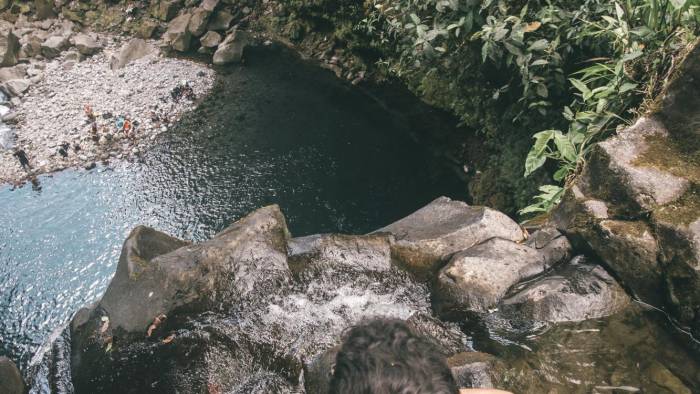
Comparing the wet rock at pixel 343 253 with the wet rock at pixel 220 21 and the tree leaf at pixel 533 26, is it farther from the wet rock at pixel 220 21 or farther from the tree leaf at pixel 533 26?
the wet rock at pixel 220 21

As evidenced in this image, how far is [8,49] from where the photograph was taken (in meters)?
21.0

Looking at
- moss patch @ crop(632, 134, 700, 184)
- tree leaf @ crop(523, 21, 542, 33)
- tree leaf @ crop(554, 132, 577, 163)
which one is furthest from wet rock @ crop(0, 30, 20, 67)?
moss patch @ crop(632, 134, 700, 184)

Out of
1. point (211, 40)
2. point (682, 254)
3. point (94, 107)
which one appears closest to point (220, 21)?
point (211, 40)

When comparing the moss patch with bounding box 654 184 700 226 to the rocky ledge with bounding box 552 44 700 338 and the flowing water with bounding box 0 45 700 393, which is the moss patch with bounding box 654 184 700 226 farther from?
the flowing water with bounding box 0 45 700 393

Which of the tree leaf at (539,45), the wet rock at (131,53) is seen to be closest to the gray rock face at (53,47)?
the wet rock at (131,53)

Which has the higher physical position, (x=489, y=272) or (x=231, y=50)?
(x=489, y=272)

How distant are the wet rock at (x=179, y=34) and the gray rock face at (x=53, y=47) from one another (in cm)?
490

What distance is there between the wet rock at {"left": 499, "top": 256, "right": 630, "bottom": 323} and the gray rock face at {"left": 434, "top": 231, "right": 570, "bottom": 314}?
250mm

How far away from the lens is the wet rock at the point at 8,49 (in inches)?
821

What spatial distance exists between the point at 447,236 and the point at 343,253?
170cm

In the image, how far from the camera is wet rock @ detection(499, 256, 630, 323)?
5.39m

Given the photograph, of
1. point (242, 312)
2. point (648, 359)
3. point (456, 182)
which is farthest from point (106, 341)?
point (456, 182)

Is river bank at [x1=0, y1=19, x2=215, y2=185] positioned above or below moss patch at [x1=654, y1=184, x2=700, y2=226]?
below

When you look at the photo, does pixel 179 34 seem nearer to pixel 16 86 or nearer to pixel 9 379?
pixel 16 86
